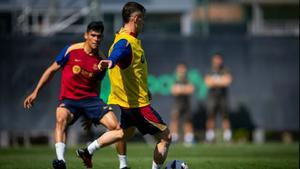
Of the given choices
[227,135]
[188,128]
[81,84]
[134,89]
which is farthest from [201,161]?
[227,135]

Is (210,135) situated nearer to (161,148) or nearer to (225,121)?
(225,121)

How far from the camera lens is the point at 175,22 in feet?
93.4

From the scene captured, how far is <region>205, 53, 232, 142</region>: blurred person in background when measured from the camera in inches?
986

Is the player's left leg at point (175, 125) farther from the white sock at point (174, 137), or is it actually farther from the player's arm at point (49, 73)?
the player's arm at point (49, 73)

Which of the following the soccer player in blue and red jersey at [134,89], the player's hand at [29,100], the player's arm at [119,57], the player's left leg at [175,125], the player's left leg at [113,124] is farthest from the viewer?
the player's left leg at [175,125]

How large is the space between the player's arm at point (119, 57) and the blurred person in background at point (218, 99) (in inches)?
528

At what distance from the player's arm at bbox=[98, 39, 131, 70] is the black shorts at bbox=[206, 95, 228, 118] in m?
13.5

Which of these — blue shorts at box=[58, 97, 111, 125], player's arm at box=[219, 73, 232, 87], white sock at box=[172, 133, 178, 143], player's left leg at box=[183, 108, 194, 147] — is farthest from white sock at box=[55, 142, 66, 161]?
player's arm at box=[219, 73, 232, 87]

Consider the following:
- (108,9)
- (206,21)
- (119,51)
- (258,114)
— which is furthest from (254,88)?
(119,51)

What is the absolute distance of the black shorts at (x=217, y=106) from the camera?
2508 cm

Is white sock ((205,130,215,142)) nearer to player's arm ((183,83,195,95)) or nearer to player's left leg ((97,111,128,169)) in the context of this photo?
player's arm ((183,83,195,95))

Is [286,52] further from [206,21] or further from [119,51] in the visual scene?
[119,51]

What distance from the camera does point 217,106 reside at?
25.1 m

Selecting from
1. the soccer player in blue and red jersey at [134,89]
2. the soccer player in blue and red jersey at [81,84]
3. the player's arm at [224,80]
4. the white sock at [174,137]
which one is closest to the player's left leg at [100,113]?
the soccer player in blue and red jersey at [81,84]
